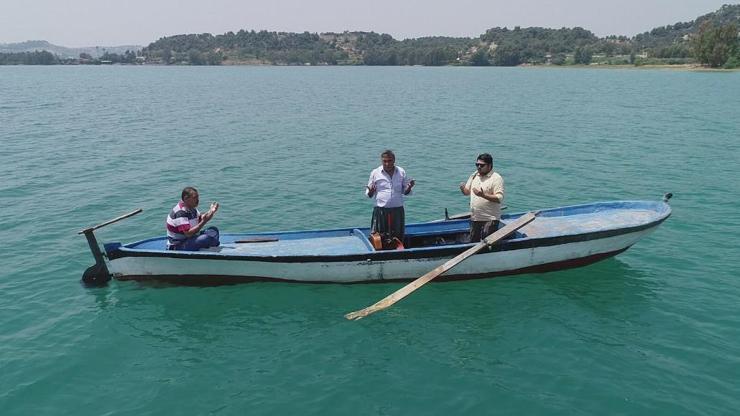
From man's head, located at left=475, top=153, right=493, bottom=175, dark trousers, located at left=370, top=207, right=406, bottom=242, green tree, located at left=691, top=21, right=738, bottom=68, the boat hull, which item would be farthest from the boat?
green tree, located at left=691, top=21, right=738, bottom=68

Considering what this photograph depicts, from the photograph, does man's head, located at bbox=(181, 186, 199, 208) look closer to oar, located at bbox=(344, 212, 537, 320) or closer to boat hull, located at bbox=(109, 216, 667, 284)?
boat hull, located at bbox=(109, 216, 667, 284)

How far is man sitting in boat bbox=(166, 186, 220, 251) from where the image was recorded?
488 inches

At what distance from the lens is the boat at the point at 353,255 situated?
1278 centimetres

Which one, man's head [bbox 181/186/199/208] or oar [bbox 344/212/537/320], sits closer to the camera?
oar [bbox 344/212/537/320]

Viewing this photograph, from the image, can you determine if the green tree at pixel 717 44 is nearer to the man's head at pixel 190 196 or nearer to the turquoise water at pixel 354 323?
the turquoise water at pixel 354 323

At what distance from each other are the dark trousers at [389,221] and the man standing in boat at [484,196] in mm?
1603

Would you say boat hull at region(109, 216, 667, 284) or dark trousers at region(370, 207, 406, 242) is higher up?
dark trousers at region(370, 207, 406, 242)

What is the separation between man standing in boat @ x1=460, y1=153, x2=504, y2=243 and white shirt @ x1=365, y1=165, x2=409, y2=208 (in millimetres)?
1382

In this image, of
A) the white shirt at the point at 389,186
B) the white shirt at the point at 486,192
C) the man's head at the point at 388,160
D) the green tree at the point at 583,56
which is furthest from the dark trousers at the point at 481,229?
the green tree at the point at 583,56

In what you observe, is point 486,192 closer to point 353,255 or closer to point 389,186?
point 389,186

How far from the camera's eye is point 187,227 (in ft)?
41.2

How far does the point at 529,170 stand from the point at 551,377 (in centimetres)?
1763

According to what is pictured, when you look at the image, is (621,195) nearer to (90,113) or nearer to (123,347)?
(123,347)

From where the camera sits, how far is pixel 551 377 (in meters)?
9.91
